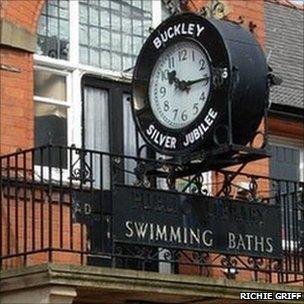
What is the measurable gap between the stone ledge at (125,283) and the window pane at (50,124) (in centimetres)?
216

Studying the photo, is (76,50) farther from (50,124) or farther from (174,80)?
(174,80)

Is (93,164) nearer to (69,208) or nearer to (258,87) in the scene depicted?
(69,208)

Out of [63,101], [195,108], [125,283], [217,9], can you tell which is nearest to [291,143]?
[217,9]

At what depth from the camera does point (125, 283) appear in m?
14.6

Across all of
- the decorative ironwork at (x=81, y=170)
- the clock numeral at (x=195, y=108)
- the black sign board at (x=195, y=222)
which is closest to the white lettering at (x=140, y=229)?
the black sign board at (x=195, y=222)

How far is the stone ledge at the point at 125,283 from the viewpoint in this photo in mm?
14172

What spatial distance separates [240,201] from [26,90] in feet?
8.59

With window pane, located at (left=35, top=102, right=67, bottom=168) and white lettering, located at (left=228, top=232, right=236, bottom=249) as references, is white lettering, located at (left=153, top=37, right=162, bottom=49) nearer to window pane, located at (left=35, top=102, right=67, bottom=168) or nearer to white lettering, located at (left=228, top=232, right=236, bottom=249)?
window pane, located at (left=35, top=102, right=67, bottom=168)

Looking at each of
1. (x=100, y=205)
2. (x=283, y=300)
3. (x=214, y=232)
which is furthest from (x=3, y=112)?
(x=283, y=300)

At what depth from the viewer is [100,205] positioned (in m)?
15.3

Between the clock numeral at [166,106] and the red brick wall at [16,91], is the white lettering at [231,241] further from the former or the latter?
the red brick wall at [16,91]

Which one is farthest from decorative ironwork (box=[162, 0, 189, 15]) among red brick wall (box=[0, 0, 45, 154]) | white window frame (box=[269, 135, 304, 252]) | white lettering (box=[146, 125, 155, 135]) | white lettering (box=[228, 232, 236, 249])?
white lettering (box=[228, 232, 236, 249])

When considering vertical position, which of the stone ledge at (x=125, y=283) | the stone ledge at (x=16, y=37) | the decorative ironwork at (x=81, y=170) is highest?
the stone ledge at (x=16, y=37)

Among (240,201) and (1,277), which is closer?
(1,277)
